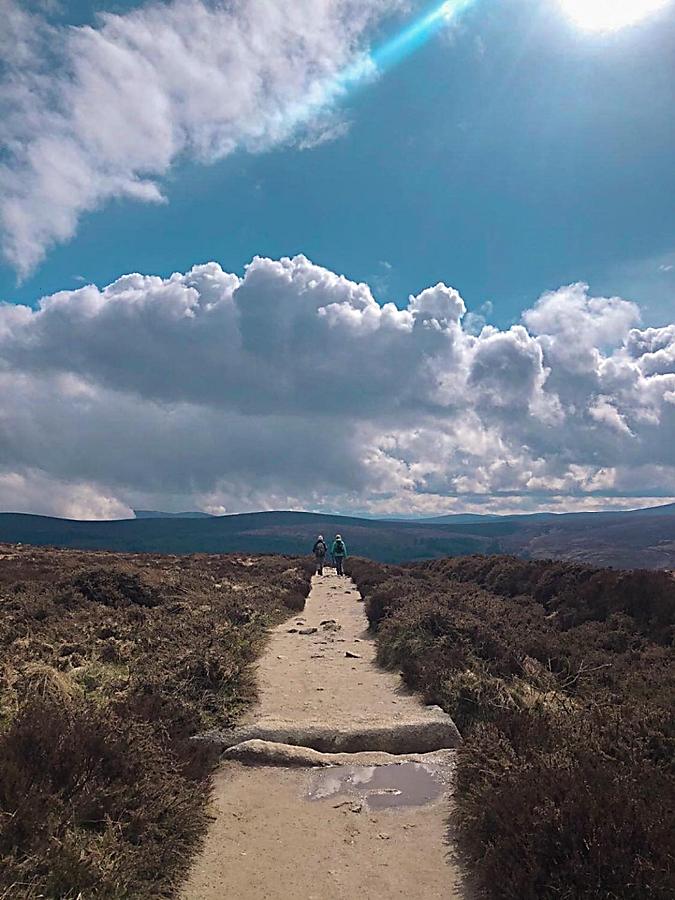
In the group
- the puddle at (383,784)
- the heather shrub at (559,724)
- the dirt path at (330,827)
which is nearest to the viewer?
the heather shrub at (559,724)

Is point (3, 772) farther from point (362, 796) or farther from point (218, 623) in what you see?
point (218, 623)

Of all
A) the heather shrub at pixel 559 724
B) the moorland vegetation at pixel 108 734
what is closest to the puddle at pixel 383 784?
the heather shrub at pixel 559 724

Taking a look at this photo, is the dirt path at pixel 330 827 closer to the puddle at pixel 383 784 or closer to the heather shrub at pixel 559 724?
the puddle at pixel 383 784

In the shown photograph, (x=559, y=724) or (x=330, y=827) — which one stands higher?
(x=559, y=724)

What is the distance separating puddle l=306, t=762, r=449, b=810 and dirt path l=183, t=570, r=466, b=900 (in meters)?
0.01

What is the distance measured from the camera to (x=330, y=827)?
5977mm

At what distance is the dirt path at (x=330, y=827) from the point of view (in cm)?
499

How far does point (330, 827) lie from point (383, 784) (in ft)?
3.63

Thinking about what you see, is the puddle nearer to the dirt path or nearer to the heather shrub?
the dirt path

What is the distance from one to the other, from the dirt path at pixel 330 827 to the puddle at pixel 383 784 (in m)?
0.01

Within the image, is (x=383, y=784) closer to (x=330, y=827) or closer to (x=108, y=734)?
(x=330, y=827)

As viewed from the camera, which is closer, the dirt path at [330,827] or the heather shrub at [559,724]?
the heather shrub at [559,724]

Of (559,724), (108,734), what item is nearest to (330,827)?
(108,734)

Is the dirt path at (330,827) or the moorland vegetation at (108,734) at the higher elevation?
the moorland vegetation at (108,734)
